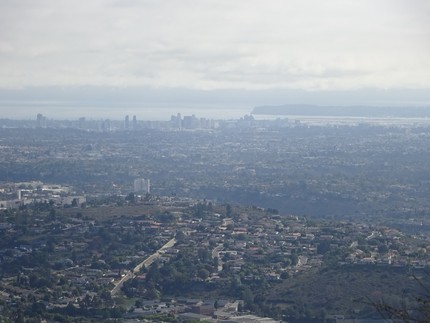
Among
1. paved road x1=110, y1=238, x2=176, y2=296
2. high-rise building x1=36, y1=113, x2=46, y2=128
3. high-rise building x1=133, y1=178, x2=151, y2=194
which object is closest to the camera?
paved road x1=110, y1=238, x2=176, y2=296

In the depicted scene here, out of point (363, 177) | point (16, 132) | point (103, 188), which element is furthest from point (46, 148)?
point (363, 177)

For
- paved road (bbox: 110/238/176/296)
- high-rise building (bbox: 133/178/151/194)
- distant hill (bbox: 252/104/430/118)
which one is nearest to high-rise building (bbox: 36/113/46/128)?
distant hill (bbox: 252/104/430/118)

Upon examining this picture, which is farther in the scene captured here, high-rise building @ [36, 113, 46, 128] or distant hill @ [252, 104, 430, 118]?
distant hill @ [252, 104, 430, 118]

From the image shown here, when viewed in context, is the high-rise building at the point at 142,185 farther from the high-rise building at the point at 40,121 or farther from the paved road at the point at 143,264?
the high-rise building at the point at 40,121

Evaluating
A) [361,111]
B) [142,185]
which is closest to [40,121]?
[361,111]

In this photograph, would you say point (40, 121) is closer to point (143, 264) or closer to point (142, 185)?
point (142, 185)

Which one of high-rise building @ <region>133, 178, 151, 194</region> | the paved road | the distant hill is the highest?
the distant hill

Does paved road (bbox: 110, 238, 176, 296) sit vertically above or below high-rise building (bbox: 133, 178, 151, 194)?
above

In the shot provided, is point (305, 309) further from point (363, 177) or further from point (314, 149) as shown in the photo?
point (314, 149)

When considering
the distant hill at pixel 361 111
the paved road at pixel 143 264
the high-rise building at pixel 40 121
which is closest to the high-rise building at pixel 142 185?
the paved road at pixel 143 264

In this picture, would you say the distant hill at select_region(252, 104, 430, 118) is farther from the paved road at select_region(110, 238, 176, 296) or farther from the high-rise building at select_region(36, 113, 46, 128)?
the paved road at select_region(110, 238, 176, 296)
